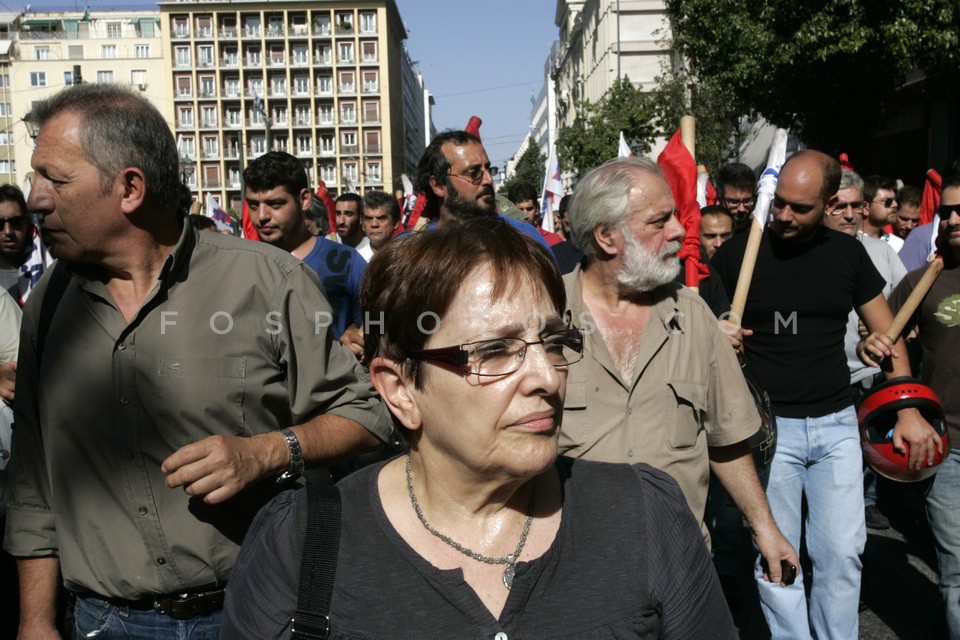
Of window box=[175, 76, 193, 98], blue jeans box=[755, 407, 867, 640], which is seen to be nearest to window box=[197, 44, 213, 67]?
window box=[175, 76, 193, 98]

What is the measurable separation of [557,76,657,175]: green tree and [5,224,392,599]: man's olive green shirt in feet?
96.1

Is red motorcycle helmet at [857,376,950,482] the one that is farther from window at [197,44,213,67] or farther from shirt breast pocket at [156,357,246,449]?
window at [197,44,213,67]

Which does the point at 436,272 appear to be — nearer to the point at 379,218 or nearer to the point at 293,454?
the point at 293,454

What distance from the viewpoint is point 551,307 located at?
1946mm

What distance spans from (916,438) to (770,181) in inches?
55.7

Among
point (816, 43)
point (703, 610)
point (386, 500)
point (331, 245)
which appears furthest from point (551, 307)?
point (816, 43)

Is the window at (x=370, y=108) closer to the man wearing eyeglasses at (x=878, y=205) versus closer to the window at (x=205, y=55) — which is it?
the window at (x=205, y=55)

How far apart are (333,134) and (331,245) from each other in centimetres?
8910

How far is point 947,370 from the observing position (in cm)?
421

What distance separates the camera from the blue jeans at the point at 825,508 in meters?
4.07

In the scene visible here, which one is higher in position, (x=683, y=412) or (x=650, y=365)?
(x=650, y=365)

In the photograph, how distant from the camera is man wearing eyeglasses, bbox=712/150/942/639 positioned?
4.11 meters

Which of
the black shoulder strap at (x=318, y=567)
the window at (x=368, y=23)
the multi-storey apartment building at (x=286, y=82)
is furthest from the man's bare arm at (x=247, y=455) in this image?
the window at (x=368, y=23)

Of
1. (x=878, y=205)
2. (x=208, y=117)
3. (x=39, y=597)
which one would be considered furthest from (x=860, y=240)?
(x=208, y=117)
